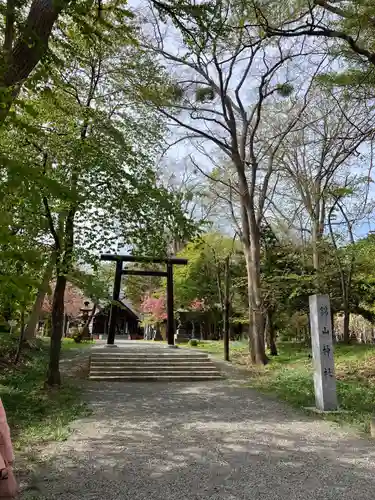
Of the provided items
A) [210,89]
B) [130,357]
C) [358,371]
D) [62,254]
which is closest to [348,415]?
[358,371]

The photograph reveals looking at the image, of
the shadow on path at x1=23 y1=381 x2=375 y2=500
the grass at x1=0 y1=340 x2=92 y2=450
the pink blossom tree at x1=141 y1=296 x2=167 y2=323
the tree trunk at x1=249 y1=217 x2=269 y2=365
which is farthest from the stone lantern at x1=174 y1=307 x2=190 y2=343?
the shadow on path at x1=23 y1=381 x2=375 y2=500

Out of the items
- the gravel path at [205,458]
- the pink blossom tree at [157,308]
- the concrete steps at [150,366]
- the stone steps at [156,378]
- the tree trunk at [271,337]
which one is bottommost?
the gravel path at [205,458]

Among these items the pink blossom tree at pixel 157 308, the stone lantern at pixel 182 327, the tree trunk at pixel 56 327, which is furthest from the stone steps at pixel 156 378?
the stone lantern at pixel 182 327

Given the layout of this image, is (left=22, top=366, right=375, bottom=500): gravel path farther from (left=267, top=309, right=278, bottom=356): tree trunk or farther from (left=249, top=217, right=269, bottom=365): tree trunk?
(left=267, top=309, right=278, bottom=356): tree trunk

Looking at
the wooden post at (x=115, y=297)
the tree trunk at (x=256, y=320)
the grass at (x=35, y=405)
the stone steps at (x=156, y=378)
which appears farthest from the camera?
the wooden post at (x=115, y=297)

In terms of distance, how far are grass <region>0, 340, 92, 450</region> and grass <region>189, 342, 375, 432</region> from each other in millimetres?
4537

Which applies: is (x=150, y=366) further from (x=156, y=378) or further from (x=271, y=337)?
(x=271, y=337)

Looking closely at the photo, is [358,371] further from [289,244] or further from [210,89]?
[210,89]

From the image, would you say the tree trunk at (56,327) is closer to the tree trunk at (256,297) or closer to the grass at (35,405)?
the grass at (35,405)

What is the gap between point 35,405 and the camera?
27.1 feet

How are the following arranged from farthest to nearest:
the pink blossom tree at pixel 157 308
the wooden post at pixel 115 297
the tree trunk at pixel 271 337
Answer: the pink blossom tree at pixel 157 308
the tree trunk at pixel 271 337
the wooden post at pixel 115 297

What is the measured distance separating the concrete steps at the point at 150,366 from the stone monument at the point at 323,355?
5.22 m

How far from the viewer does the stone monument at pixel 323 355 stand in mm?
7879

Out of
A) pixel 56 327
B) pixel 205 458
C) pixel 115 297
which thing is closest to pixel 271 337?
pixel 115 297
